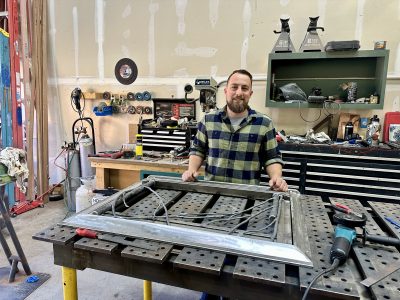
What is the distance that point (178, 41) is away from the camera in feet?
9.20

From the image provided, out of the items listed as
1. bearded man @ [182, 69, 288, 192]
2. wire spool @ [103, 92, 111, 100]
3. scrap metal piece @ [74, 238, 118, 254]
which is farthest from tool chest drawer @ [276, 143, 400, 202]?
wire spool @ [103, 92, 111, 100]

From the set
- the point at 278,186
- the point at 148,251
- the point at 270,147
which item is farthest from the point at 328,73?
the point at 148,251

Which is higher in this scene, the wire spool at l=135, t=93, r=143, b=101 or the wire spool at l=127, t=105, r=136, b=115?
the wire spool at l=135, t=93, r=143, b=101

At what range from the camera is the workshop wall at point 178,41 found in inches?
93.9

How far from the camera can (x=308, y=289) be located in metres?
0.53

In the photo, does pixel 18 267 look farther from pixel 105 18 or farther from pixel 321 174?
pixel 105 18

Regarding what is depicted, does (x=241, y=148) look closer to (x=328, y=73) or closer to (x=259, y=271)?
(x=259, y=271)

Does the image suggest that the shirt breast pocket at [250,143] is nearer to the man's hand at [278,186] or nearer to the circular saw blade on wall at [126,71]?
the man's hand at [278,186]

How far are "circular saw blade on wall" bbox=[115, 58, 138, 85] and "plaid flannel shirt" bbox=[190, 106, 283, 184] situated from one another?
1.76m

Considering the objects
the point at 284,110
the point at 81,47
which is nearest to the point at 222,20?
the point at 284,110

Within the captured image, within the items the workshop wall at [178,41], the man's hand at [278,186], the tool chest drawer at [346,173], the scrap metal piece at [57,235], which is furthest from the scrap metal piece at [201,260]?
the workshop wall at [178,41]

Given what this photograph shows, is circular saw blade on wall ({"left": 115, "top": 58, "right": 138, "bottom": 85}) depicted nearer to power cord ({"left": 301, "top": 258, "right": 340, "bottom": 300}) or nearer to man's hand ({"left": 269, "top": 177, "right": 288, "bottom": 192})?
man's hand ({"left": 269, "top": 177, "right": 288, "bottom": 192})

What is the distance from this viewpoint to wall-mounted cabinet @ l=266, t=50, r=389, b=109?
2.15 metres

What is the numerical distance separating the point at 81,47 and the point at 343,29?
2.70 metres
